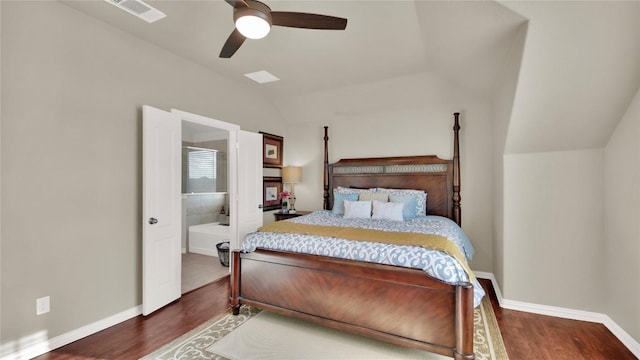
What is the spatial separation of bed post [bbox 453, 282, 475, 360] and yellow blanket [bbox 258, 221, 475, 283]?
15cm

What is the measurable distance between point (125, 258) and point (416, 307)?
2.63 meters

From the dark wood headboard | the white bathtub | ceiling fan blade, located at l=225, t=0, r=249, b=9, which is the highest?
ceiling fan blade, located at l=225, t=0, r=249, b=9

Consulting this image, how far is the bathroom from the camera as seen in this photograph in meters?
4.81

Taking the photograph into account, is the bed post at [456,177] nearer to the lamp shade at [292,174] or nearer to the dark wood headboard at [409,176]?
the dark wood headboard at [409,176]

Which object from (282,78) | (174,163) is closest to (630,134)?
(282,78)

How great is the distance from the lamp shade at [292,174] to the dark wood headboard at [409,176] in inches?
19.2

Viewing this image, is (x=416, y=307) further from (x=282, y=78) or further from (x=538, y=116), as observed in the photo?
(x=282, y=78)

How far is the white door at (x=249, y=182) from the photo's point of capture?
12.8ft

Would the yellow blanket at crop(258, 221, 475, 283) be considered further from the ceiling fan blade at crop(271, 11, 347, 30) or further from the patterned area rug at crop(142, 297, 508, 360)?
the ceiling fan blade at crop(271, 11, 347, 30)

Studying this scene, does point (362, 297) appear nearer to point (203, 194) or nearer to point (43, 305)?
point (43, 305)

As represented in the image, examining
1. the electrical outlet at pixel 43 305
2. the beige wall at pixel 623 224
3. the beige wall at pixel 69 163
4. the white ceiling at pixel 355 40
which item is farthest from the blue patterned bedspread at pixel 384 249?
the white ceiling at pixel 355 40

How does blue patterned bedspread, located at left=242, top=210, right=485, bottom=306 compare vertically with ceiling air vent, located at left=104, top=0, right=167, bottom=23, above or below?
below

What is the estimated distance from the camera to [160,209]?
2.84 meters

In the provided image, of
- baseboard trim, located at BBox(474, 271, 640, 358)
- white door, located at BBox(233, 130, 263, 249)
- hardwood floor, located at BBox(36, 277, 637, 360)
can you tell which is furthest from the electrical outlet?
baseboard trim, located at BBox(474, 271, 640, 358)
